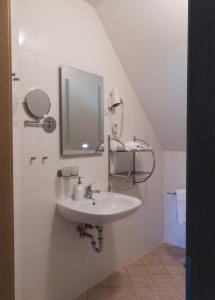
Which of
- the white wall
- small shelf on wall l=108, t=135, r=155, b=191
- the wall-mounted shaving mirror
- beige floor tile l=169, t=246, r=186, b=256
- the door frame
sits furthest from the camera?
the white wall

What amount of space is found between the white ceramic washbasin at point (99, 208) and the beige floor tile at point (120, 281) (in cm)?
74

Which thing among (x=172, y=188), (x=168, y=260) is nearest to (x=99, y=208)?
(x=168, y=260)

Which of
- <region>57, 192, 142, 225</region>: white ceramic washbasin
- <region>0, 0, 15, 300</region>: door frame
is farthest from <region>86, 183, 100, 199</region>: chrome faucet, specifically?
<region>0, 0, 15, 300</region>: door frame

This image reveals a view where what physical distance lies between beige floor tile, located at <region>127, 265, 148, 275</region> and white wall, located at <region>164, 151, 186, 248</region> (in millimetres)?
660

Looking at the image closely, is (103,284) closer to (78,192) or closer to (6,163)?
(78,192)

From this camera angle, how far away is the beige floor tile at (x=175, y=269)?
88.6 inches

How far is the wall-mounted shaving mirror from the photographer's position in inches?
69.2

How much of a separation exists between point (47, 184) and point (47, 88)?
682 mm

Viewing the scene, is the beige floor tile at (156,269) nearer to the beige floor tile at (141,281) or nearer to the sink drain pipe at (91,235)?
the beige floor tile at (141,281)

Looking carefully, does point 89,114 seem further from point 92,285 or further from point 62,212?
point 92,285

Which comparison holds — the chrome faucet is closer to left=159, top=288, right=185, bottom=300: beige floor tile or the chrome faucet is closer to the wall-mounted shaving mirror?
the wall-mounted shaving mirror

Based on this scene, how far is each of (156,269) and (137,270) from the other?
193 mm

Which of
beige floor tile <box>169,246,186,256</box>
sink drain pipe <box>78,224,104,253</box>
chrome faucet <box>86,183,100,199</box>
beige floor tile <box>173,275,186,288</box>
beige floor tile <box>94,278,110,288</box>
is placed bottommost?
beige floor tile <box>173,275,186,288</box>

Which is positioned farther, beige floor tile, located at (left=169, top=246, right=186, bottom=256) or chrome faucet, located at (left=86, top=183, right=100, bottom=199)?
beige floor tile, located at (left=169, top=246, right=186, bottom=256)
